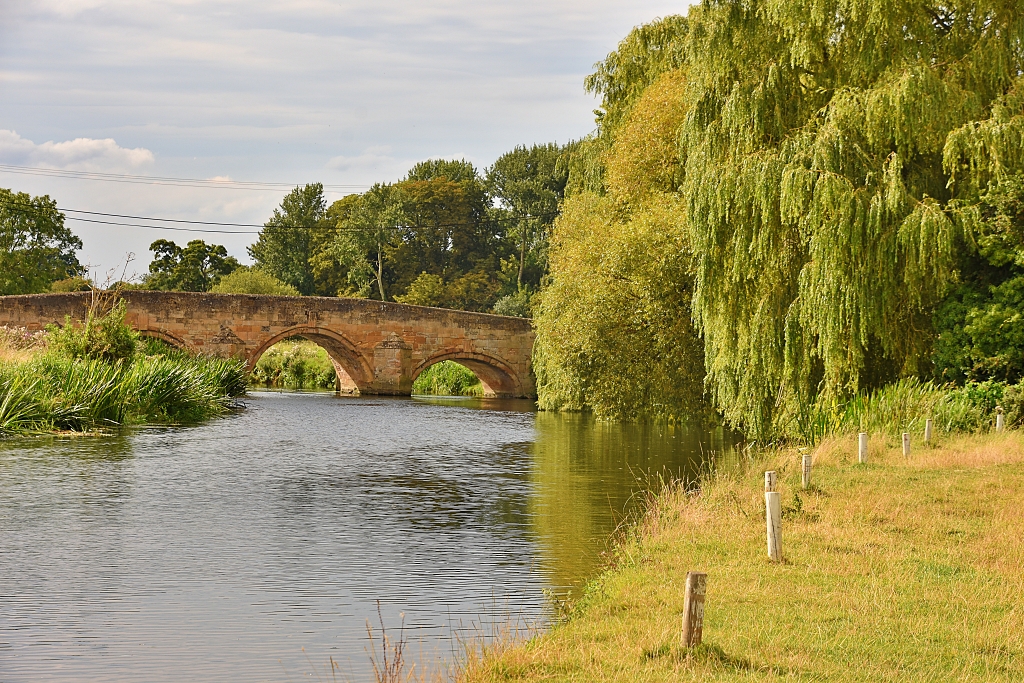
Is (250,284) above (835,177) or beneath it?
above

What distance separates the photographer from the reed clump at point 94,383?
701 inches

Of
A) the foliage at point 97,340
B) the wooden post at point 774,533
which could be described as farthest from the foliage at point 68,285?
the wooden post at point 774,533

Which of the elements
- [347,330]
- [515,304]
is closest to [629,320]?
[347,330]

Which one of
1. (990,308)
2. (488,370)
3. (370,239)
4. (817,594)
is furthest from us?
(370,239)

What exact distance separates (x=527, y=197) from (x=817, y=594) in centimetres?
5306

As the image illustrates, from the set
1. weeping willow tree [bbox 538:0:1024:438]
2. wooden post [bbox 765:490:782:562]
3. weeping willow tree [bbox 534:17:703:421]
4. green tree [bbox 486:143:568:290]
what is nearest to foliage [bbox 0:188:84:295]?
green tree [bbox 486:143:568:290]

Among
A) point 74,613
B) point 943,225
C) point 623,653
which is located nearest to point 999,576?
point 623,653

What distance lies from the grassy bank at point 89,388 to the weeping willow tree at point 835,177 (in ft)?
→ 33.3

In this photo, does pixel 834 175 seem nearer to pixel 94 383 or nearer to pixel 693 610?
pixel 693 610

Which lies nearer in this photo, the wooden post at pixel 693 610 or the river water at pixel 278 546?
the wooden post at pixel 693 610

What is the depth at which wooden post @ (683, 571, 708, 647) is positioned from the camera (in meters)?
5.25

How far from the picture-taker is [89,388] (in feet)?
63.3

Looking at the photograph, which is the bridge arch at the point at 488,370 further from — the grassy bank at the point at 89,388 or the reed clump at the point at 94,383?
the grassy bank at the point at 89,388

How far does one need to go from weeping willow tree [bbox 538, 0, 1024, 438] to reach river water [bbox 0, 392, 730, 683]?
2376 mm
